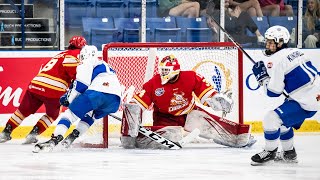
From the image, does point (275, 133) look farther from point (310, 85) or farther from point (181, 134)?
point (181, 134)

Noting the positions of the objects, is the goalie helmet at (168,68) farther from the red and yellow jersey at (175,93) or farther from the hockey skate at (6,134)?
the hockey skate at (6,134)

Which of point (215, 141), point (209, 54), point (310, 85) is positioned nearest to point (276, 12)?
point (209, 54)

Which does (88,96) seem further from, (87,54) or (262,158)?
(262,158)

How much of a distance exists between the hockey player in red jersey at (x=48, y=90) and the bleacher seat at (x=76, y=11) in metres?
1.44

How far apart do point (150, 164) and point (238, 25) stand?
3691 mm

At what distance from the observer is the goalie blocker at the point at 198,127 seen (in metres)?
8.35

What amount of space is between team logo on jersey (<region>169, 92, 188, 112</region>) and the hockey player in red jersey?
0.87 meters

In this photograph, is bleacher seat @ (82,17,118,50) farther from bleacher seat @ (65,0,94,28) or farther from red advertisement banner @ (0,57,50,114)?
red advertisement banner @ (0,57,50,114)

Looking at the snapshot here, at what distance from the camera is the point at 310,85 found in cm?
710

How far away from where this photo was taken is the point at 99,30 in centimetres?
1038

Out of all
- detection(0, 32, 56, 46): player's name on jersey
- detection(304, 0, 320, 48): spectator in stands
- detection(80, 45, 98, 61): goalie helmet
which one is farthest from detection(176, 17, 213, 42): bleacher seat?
detection(80, 45, 98, 61): goalie helmet

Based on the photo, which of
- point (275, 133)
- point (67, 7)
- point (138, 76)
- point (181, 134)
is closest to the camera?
point (275, 133)

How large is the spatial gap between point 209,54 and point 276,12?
1822 millimetres

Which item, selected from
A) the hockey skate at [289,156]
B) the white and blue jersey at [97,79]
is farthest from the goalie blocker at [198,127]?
the hockey skate at [289,156]
